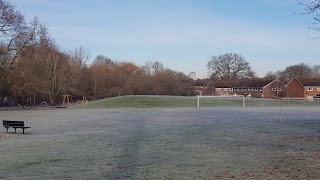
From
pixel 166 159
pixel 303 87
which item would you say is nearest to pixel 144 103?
pixel 166 159

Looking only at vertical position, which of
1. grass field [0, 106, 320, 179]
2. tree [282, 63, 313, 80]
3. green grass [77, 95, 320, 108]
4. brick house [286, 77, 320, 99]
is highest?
tree [282, 63, 313, 80]

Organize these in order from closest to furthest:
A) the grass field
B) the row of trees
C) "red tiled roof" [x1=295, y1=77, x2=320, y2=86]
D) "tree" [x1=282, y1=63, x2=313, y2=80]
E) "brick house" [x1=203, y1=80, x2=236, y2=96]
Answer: the grass field
the row of trees
"red tiled roof" [x1=295, y1=77, x2=320, y2=86]
"brick house" [x1=203, y1=80, x2=236, y2=96]
"tree" [x1=282, y1=63, x2=313, y2=80]

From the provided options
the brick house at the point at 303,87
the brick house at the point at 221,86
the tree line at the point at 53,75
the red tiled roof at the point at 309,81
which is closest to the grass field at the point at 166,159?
the tree line at the point at 53,75

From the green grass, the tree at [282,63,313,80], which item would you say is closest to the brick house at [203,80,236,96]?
the tree at [282,63,313,80]

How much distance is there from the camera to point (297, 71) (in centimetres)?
12762

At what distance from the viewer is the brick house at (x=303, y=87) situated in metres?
105

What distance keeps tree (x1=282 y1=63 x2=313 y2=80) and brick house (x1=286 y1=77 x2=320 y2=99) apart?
19.4m

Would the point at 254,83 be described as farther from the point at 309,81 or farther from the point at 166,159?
the point at 166,159

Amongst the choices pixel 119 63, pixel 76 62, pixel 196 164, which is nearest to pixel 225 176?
pixel 196 164

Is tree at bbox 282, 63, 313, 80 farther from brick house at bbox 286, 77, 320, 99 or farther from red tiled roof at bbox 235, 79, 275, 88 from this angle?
brick house at bbox 286, 77, 320, 99

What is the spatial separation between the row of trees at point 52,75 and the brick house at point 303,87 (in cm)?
2965

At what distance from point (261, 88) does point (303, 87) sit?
16.5 meters

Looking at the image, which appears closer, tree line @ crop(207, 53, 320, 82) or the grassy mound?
the grassy mound

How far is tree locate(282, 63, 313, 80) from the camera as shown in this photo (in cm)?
12712
